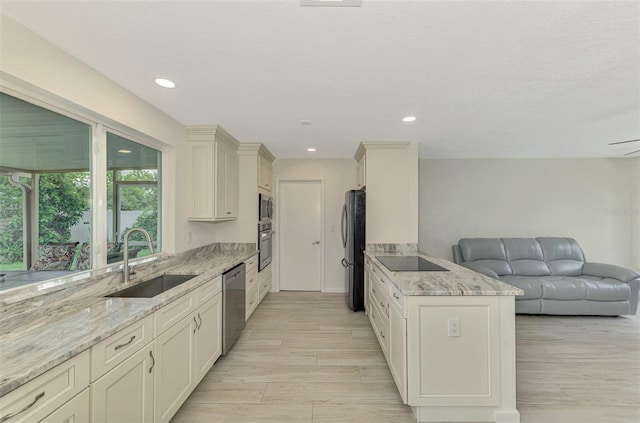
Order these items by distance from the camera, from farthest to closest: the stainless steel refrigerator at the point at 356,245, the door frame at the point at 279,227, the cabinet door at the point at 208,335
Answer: the door frame at the point at 279,227, the stainless steel refrigerator at the point at 356,245, the cabinet door at the point at 208,335

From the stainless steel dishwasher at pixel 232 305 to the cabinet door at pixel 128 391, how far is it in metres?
0.96

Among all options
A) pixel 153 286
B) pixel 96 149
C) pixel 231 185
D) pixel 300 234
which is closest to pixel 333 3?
pixel 96 149

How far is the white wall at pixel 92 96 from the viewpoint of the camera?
1351 mm

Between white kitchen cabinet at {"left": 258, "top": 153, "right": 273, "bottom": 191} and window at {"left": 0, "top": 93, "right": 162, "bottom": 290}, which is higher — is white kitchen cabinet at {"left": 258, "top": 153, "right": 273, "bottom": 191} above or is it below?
above

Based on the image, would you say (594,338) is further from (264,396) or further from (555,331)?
(264,396)

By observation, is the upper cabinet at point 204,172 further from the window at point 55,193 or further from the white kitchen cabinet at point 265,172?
the white kitchen cabinet at point 265,172

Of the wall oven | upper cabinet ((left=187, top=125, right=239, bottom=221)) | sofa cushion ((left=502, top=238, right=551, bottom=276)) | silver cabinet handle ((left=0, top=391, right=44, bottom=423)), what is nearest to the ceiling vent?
silver cabinet handle ((left=0, top=391, right=44, bottom=423))

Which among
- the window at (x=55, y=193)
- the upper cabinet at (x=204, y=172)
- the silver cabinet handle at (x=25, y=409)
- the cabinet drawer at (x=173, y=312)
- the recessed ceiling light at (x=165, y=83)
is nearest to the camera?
the silver cabinet handle at (x=25, y=409)

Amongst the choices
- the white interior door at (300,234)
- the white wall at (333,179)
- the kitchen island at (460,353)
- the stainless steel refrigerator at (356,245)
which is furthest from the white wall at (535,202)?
the kitchen island at (460,353)

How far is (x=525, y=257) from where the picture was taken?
4.13 metres

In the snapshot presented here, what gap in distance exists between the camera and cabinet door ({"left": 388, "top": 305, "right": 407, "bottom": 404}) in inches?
72.0

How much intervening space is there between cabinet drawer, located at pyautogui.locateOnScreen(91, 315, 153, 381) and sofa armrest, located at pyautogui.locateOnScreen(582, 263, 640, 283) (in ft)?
17.5

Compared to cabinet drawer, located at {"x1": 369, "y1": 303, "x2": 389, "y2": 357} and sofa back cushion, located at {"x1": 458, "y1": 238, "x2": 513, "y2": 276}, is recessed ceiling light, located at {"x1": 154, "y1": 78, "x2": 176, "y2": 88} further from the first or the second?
sofa back cushion, located at {"x1": 458, "y1": 238, "x2": 513, "y2": 276}

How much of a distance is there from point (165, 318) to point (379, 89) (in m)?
2.21
